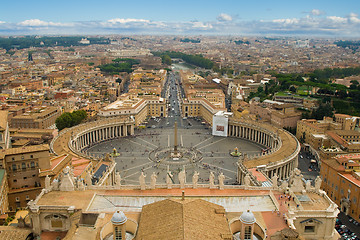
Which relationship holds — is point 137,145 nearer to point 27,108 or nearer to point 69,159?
point 69,159

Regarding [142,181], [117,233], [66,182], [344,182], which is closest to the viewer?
[117,233]

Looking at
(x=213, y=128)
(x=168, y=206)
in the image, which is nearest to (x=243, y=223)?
(x=168, y=206)

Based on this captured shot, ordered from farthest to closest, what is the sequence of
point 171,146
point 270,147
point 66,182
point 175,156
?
point 171,146 < point 270,147 < point 175,156 < point 66,182

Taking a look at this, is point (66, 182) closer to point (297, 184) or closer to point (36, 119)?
point (297, 184)

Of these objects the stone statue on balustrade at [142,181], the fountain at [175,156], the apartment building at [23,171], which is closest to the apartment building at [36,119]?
the fountain at [175,156]

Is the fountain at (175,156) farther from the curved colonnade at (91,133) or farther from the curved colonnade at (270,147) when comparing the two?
the curved colonnade at (91,133)

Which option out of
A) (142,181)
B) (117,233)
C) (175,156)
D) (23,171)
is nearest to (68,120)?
(175,156)
